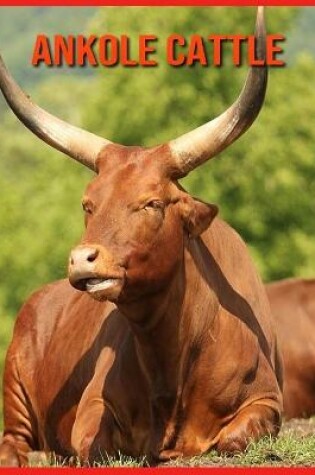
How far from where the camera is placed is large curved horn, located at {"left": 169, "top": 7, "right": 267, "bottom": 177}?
749 cm

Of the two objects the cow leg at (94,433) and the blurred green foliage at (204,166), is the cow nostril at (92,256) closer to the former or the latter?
the cow leg at (94,433)

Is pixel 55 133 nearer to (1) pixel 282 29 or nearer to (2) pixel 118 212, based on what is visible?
(2) pixel 118 212

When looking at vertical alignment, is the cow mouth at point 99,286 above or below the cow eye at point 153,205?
below

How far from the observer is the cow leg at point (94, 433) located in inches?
321

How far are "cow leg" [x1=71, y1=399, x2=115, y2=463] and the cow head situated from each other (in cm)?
104

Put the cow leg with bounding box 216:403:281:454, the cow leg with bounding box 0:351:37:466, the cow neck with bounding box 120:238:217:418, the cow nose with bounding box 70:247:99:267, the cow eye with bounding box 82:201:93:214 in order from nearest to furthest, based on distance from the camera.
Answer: the cow nose with bounding box 70:247:99:267 → the cow eye with bounding box 82:201:93:214 → the cow leg with bounding box 216:403:281:454 → the cow neck with bounding box 120:238:217:418 → the cow leg with bounding box 0:351:37:466

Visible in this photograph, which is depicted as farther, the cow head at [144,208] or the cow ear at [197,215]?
the cow ear at [197,215]

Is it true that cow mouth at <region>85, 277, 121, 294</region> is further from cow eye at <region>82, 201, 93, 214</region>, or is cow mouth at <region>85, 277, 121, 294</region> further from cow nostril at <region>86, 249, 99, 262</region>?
cow eye at <region>82, 201, 93, 214</region>

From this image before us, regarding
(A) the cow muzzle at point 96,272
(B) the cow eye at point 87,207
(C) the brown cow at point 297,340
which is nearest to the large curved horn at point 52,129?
(B) the cow eye at point 87,207

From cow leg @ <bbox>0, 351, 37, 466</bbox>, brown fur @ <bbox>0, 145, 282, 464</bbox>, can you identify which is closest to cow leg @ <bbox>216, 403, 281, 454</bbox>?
brown fur @ <bbox>0, 145, 282, 464</bbox>

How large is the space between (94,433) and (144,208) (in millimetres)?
1524

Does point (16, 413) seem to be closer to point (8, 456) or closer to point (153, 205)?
point (8, 456)

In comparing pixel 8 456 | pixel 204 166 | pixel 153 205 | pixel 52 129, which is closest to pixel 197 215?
pixel 153 205

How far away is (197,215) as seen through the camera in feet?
25.9
